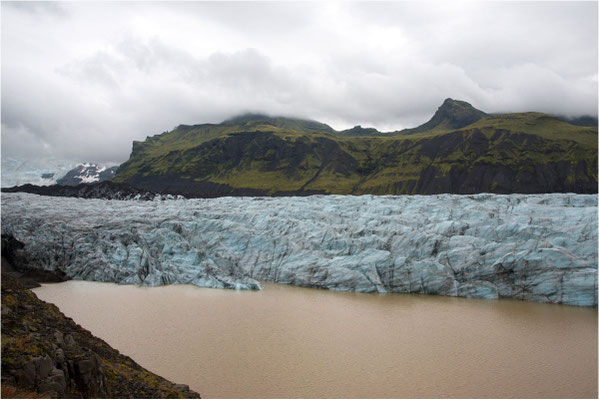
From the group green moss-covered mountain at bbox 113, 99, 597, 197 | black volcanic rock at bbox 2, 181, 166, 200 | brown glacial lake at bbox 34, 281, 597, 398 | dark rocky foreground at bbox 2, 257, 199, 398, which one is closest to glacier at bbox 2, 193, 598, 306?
brown glacial lake at bbox 34, 281, 597, 398

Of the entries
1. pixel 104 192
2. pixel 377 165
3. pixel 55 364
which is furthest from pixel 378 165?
pixel 55 364

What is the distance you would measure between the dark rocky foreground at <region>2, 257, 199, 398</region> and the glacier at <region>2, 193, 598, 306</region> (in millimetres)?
18961

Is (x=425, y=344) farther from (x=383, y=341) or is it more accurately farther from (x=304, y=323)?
(x=304, y=323)

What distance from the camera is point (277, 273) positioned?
34.7 meters

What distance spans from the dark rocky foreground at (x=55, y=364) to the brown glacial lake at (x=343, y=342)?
8.30 feet

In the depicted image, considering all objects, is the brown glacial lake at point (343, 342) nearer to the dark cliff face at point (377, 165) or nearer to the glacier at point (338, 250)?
the glacier at point (338, 250)

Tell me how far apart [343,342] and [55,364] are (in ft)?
41.2

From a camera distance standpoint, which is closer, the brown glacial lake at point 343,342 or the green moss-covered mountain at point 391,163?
the brown glacial lake at point 343,342

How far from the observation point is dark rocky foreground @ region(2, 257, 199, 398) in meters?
7.66

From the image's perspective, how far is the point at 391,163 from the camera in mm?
139375

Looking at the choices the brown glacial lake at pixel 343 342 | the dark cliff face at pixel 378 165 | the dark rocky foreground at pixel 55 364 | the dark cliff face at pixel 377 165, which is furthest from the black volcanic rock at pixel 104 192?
the dark rocky foreground at pixel 55 364

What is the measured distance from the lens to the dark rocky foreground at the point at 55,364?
7.66 metres

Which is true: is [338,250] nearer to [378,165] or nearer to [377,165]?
[378,165]

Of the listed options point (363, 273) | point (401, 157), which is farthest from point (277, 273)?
point (401, 157)
